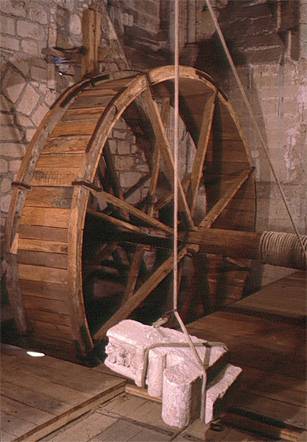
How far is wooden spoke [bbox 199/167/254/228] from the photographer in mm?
5366

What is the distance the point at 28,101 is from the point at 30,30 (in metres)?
0.69

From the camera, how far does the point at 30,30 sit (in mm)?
5070

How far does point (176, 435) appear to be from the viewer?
2678 millimetres

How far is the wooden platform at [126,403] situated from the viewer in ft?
8.76

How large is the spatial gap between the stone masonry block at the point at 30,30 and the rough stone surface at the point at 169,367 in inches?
152

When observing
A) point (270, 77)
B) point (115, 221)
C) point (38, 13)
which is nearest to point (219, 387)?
point (115, 221)

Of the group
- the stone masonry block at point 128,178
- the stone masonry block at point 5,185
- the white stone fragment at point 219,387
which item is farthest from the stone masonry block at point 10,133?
the white stone fragment at point 219,387

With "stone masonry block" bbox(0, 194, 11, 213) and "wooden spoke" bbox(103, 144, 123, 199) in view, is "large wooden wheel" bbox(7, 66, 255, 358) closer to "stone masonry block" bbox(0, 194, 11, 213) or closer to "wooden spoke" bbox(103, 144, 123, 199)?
"wooden spoke" bbox(103, 144, 123, 199)

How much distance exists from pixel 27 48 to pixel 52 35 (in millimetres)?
382

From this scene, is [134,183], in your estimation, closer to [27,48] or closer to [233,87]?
[233,87]

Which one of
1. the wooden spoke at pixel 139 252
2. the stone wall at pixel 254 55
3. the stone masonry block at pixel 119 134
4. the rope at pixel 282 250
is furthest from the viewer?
the stone masonry block at pixel 119 134

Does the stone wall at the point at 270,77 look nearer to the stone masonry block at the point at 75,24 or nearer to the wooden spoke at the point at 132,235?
the stone masonry block at the point at 75,24

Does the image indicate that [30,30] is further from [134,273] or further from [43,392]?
[43,392]

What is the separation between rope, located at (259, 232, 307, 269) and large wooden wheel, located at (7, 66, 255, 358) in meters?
0.83
